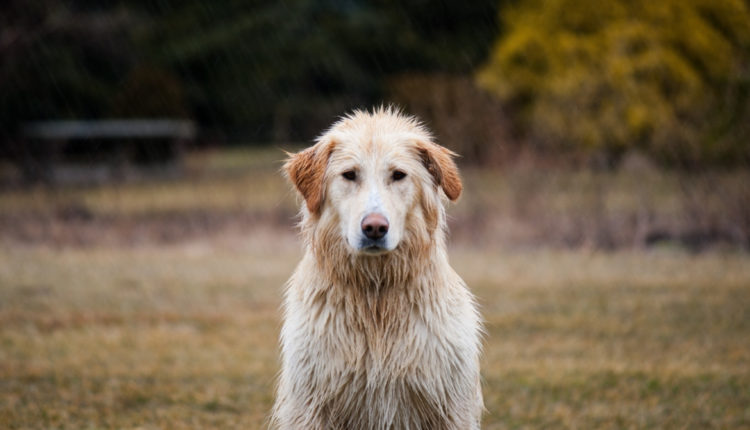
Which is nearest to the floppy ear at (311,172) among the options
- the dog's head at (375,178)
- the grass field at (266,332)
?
the dog's head at (375,178)

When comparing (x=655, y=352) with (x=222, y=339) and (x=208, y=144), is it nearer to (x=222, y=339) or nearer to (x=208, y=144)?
(x=222, y=339)

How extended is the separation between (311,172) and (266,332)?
5056 mm

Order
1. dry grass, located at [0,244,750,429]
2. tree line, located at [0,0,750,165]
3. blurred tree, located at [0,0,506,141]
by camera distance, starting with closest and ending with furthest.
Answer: dry grass, located at [0,244,750,429]
tree line, located at [0,0,750,165]
blurred tree, located at [0,0,506,141]

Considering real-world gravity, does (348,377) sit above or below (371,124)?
below

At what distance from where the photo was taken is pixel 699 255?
13195 millimetres

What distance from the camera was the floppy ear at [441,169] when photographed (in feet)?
14.2

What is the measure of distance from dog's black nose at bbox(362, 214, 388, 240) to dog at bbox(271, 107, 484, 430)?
2.0 inches

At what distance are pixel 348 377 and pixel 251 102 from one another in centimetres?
3571

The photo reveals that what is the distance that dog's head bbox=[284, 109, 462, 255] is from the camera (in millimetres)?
4051

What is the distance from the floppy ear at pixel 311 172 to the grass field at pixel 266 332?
2.08 m

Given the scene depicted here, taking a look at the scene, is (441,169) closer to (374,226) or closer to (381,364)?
(374,226)

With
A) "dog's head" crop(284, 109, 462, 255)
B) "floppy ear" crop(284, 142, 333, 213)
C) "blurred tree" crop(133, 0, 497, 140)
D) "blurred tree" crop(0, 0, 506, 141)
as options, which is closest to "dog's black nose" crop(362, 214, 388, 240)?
"dog's head" crop(284, 109, 462, 255)

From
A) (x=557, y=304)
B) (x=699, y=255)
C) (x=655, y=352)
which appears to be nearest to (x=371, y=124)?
(x=655, y=352)

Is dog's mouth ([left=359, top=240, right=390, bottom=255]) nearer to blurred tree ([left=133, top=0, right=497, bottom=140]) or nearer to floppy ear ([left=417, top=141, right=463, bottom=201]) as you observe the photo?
floppy ear ([left=417, top=141, right=463, bottom=201])
